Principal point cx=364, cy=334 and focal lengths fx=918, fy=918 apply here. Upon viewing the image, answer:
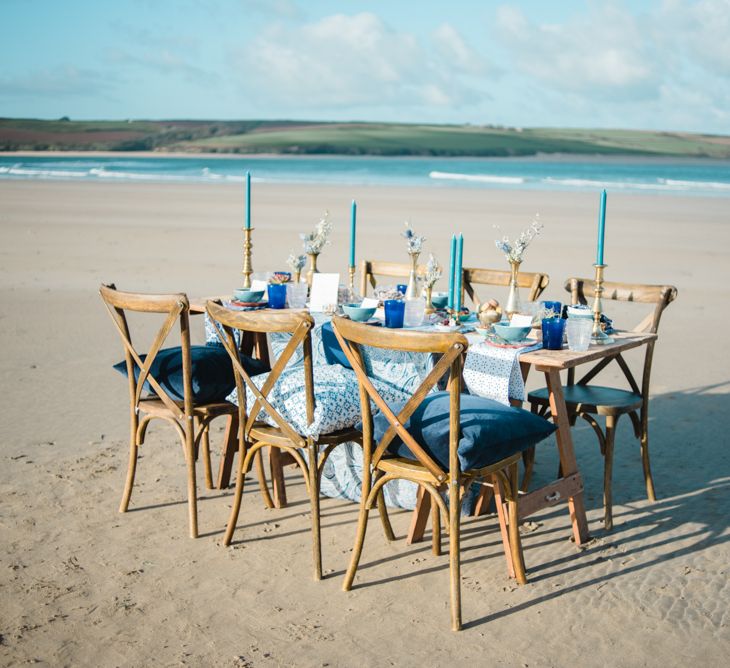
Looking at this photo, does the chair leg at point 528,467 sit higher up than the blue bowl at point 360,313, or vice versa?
the blue bowl at point 360,313

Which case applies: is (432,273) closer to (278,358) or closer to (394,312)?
(394,312)

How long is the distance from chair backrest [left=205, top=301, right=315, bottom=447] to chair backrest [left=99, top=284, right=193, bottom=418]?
15 cm

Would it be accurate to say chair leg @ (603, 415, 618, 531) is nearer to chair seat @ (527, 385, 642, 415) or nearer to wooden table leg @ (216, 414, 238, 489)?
chair seat @ (527, 385, 642, 415)

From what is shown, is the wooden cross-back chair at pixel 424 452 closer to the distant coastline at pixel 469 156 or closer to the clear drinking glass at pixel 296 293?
the clear drinking glass at pixel 296 293

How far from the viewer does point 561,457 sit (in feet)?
12.3

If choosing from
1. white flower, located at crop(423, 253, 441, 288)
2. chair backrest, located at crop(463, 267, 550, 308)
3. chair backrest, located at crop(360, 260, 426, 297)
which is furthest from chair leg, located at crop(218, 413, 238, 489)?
chair backrest, located at crop(360, 260, 426, 297)

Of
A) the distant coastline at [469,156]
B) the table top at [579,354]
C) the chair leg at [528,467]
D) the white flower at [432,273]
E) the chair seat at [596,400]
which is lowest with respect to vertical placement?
the chair leg at [528,467]

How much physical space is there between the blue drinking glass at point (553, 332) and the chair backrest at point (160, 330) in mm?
1418

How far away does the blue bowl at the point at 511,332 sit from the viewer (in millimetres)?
3715

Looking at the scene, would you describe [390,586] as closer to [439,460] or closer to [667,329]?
[439,460]

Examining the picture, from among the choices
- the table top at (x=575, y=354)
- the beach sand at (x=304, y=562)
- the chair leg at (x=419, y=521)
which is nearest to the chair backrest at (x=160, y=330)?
the beach sand at (x=304, y=562)

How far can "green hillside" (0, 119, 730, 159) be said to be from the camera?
84.9m

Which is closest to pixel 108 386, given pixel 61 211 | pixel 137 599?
pixel 137 599

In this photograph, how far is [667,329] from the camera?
8219mm
